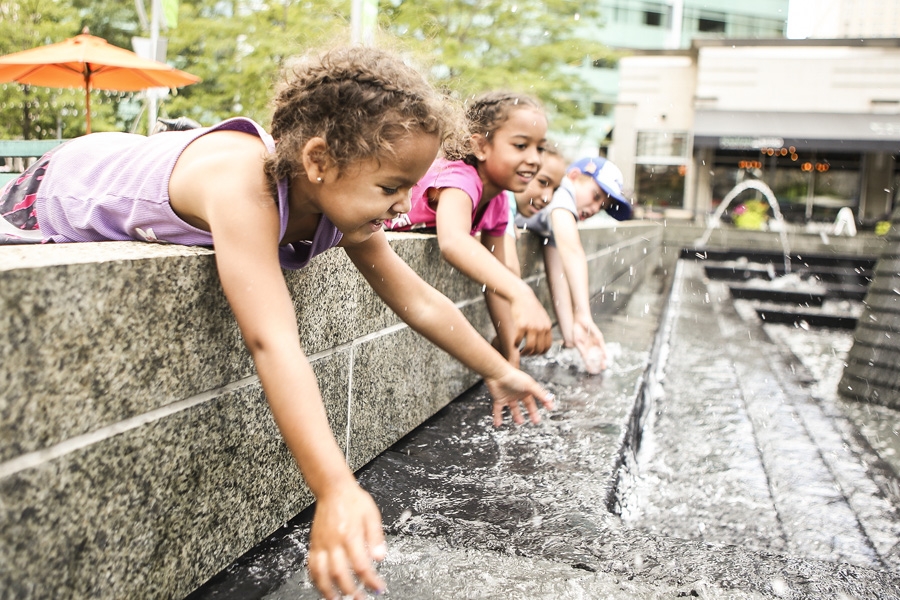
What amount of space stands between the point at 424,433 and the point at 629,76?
2965 centimetres

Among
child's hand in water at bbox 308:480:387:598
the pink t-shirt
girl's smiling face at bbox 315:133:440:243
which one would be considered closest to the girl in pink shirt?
the pink t-shirt

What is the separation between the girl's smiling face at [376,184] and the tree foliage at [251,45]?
28.9 ft

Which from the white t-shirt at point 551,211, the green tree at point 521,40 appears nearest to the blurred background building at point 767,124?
the green tree at point 521,40

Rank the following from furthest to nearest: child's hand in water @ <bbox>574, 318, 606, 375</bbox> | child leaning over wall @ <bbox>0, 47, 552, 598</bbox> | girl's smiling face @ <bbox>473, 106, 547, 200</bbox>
A: child's hand in water @ <bbox>574, 318, 606, 375</bbox> → girl's smiling face @ <bbox>473, 106, 547, 200</bbox> → child leaning over wall @ <bbox>0, 47, 552, 598</bbox>

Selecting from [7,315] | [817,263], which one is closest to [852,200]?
[817,263]

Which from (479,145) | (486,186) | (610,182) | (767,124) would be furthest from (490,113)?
(767,124)

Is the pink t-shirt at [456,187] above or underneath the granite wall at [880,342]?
above

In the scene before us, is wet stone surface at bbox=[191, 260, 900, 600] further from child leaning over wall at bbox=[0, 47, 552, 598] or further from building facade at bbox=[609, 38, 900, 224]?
building facade at bbox=[609, 38, 900, 224]

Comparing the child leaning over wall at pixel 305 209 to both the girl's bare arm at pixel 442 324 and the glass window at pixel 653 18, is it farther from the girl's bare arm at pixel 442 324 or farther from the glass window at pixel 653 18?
the glass window at pixel 653 18

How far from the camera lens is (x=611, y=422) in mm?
2912

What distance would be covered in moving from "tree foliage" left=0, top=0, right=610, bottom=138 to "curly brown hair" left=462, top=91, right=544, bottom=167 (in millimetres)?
7102

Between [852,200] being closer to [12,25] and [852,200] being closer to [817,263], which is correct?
[817,263]

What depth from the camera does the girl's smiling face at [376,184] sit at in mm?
1542

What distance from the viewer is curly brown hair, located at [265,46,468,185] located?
1.53 metres
